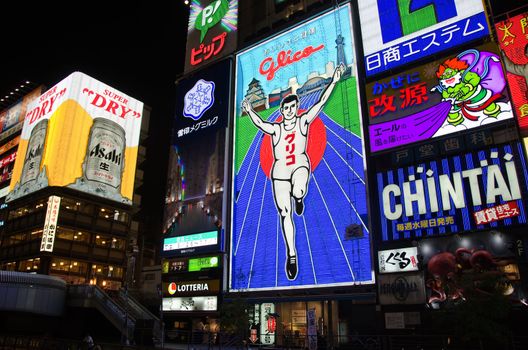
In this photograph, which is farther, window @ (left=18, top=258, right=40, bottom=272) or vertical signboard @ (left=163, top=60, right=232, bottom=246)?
window @ (left=18, top=258, right=40, bottom=272)

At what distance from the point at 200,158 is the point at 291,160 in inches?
420

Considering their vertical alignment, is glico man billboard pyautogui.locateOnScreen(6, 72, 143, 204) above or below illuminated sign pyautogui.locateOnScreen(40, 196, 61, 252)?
above

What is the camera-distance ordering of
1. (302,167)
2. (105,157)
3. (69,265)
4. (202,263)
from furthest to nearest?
(105,157)
(69,265)
(202,263)
(302,167)

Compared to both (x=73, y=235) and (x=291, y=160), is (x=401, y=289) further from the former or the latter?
(x=73, y=235)

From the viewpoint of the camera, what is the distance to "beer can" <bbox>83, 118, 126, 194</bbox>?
64188mm

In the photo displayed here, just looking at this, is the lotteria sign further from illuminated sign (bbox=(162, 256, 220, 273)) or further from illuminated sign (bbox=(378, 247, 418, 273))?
illuminated sign (bbox=(162, 256, 220, 273))

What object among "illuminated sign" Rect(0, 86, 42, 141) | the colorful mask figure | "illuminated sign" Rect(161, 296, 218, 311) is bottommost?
"illuminated sign" Rect(161, 296, 218, 311)

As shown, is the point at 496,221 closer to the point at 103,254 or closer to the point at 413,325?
the point at 413,325

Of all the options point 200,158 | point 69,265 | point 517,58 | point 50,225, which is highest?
point 517,58

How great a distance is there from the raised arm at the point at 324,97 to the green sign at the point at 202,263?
14404 millimetres

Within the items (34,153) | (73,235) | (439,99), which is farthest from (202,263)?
(34,153)

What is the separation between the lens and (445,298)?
1032 inches

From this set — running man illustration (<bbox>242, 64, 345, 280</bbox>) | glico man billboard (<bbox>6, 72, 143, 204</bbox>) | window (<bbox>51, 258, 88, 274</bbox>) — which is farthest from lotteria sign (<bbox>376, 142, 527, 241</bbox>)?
window (<bbox>51, 258, 88, 274</bbox>)

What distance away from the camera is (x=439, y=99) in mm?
30000
